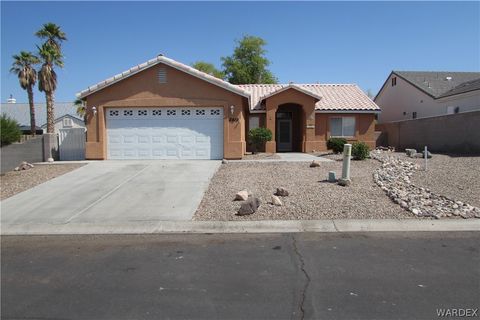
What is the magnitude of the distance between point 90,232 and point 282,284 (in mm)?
4889

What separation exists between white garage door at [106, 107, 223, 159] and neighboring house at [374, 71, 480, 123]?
1571cm

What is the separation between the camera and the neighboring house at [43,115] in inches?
1683

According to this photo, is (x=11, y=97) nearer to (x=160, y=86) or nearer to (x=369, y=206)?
(x=160, y=86)

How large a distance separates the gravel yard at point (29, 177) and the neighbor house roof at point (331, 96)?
12.3 meters

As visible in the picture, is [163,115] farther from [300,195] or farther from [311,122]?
[311,122]

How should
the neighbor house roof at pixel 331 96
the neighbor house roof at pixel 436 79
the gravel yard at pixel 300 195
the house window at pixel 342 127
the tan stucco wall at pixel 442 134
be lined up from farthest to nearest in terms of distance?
the neighbor house roof at pixel 436 79 → the house window at pixel 342 127 → the neighbor house roof at pixel 331 96 → the tan stucco wall at pixel 442 134 → the gravel yard at pixel 300 195

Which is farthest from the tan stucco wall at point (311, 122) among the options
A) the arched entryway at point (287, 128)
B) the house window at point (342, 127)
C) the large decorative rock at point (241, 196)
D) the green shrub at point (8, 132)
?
the large decorative rock at point (241, 196)

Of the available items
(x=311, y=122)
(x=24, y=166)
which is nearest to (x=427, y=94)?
(x=311, y=122)

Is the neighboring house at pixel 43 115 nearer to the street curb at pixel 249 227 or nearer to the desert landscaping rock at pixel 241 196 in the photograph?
the street curb at pixel 249 227

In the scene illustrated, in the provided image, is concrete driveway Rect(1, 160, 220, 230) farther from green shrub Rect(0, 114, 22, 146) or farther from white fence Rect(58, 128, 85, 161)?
green shrub Rect(0, 114, 22, 146)

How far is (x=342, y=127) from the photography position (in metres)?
26.5

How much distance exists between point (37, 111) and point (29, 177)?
33.9 m

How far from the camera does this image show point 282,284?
5.35 metres

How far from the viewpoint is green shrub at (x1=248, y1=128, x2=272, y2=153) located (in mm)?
22906
